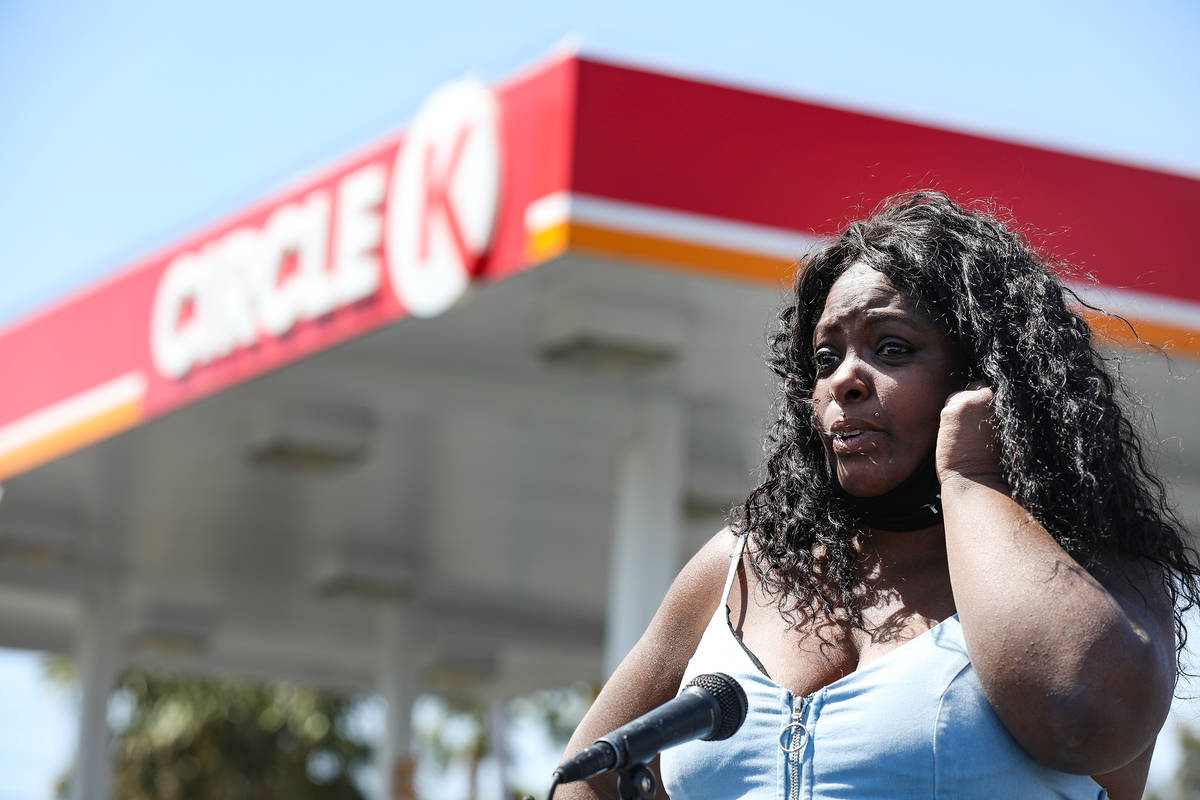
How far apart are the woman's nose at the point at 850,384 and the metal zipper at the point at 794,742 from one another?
0.42 metres

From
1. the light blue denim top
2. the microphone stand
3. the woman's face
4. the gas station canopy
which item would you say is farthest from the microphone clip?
the gas station canopy

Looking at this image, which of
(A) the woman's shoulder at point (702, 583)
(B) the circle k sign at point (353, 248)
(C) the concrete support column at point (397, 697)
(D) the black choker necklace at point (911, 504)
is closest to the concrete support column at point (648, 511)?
(B) the circle k sign at point (353, 248)

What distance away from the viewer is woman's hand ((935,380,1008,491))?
93.2 inches

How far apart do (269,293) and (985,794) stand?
7.99 metres

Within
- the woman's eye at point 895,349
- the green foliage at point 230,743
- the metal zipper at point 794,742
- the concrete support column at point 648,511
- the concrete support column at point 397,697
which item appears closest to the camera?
the metal zipper at point 794,742

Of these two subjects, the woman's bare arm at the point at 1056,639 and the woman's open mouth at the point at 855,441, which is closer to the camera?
the woman's bare arm at the point at 1056,639

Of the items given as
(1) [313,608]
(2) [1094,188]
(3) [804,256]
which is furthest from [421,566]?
(3) [804,256]

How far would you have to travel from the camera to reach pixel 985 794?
89.0 inches

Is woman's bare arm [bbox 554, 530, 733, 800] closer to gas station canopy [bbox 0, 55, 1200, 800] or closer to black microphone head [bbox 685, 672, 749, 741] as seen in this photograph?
black microphone head [bbox 685, 672, 749, 741]

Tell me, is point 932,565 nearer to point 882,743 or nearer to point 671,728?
point 882,743

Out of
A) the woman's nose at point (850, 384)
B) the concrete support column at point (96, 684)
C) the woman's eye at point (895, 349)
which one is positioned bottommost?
the woman's nose at point (850, 384)

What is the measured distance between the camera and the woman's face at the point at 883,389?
2.46 meters

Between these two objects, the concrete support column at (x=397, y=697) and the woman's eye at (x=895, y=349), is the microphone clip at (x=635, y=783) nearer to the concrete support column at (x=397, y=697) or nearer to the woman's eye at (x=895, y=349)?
the woman's eye at (x=895, y=349)

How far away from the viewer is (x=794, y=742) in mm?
2400
